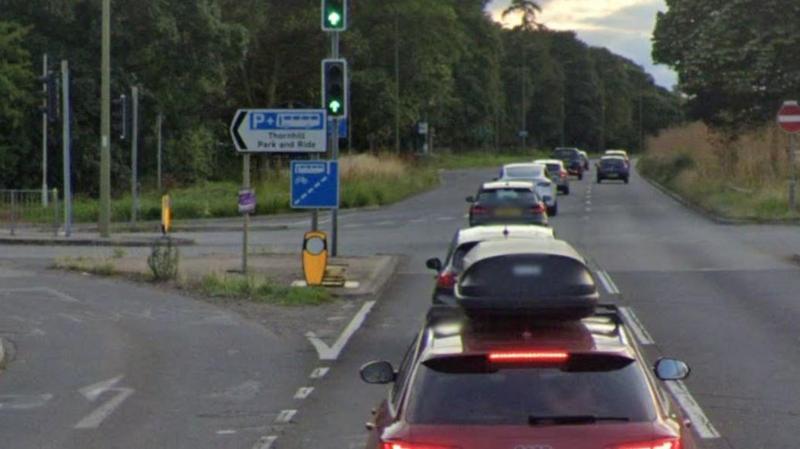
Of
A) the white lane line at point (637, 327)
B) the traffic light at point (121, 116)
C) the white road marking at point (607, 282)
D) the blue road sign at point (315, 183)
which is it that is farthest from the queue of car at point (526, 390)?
the traffic light at point (121, 116)

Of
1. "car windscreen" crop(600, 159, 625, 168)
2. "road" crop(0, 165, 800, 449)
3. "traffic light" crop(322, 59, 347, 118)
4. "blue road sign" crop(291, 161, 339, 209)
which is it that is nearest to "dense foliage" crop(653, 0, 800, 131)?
"road" crop(0, 165, 800, 449)

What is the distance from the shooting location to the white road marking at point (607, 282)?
2234cm

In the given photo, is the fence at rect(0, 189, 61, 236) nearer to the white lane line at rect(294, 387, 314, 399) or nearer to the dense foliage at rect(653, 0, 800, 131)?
the dense foliage at rect(653, 0, 800, 131)

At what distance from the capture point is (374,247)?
106ft

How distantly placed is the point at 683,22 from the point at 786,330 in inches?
1443

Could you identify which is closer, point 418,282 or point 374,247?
point 418,282

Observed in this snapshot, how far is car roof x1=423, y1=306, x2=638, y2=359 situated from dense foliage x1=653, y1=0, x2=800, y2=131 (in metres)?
42.6

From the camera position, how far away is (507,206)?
30.2 m

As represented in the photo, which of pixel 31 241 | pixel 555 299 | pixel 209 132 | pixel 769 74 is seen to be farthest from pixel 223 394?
pixel 209 132

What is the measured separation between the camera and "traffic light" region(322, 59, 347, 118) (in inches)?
928

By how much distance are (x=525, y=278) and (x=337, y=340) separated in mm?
8413

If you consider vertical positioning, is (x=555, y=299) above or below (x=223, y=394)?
above

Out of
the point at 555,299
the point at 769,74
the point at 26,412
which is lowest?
the point at 26,412

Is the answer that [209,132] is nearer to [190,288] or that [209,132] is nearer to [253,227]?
[253,227]
